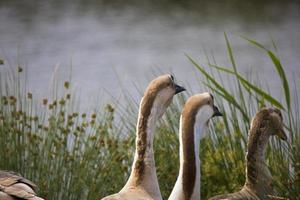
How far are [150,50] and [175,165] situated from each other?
15.5 meters

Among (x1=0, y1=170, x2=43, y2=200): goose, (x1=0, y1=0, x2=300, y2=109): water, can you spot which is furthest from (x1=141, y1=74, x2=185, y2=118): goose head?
(x1=0, y1=0, x2=300, y2=109): water

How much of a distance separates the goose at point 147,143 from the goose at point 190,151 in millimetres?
175

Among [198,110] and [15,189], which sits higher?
[198,110]

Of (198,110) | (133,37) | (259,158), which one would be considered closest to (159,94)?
(198,110)

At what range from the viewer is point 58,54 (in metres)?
22.6

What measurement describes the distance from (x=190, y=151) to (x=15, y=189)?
119 centimetres

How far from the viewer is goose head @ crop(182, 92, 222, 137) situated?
21.1ft

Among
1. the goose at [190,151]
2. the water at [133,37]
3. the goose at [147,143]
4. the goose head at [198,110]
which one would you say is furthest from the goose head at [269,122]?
the water at [133,37]

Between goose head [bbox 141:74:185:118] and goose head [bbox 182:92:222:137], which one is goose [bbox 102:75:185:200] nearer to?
goose head [bbox 141:74:185:118]

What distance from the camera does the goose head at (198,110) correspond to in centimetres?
644

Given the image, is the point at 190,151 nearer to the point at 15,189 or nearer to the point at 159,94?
the point at 159,94

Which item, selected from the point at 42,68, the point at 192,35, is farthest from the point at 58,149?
the point at 192,35

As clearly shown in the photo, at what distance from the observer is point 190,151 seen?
634 cm

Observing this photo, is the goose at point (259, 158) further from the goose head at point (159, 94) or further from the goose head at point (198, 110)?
the goose head at point (159, 94)
